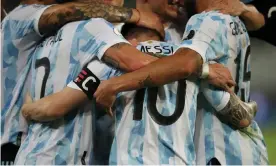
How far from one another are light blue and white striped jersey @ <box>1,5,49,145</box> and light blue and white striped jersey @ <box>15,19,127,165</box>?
60mm

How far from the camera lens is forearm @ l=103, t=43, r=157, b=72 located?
3.77 feet

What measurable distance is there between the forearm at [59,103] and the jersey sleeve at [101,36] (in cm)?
9

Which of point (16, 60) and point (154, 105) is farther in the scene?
point (16, 60)

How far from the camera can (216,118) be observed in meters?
1.21

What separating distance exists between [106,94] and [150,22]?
0.67 ft

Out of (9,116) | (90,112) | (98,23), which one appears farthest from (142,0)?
(9,116)

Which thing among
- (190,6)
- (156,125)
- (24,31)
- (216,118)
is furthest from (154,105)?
(24,31)

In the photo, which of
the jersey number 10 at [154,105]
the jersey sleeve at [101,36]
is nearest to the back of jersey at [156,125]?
the jersey number 10 at [154,105]

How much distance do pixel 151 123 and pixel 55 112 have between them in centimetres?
21

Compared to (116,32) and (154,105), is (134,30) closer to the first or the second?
(116,32)

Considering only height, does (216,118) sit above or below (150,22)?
below

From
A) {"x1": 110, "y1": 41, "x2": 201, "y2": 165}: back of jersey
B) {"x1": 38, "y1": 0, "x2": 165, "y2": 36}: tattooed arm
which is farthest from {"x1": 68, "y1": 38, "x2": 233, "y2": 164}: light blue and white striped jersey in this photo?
{"x1": 38, "y1": 0, "x2": 165, "y2": 36}: tattooed arm

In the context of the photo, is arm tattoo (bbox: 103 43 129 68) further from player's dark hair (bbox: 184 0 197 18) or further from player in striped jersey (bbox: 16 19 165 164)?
player's dark hair (bbox: 184 0 197 18)

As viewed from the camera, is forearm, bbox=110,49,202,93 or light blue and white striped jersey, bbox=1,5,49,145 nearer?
forearm, bbox=110,49,202,93
